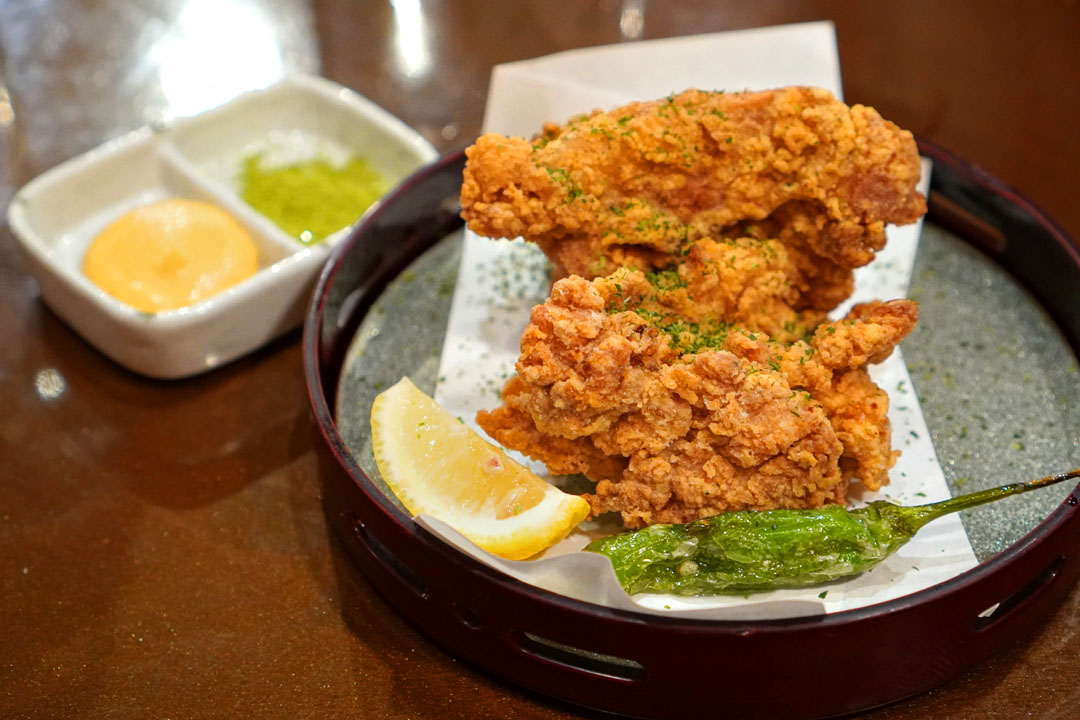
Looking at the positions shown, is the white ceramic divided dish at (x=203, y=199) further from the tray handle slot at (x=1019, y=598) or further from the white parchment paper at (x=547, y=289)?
the tray handle slot at (x=1019, y=598)

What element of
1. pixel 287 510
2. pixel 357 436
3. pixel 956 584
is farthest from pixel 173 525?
pixel 956 584

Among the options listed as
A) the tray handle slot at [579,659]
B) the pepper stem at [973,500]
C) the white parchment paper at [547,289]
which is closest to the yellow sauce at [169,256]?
the white parchment paper at [547,289]

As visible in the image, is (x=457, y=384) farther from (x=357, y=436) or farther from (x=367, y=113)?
(x=367, y=113)

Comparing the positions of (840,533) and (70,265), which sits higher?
(840,533)

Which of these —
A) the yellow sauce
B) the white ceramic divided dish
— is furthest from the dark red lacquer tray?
the yellow sauce

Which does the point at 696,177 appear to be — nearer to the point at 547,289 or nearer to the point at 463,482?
the point at 547,289
